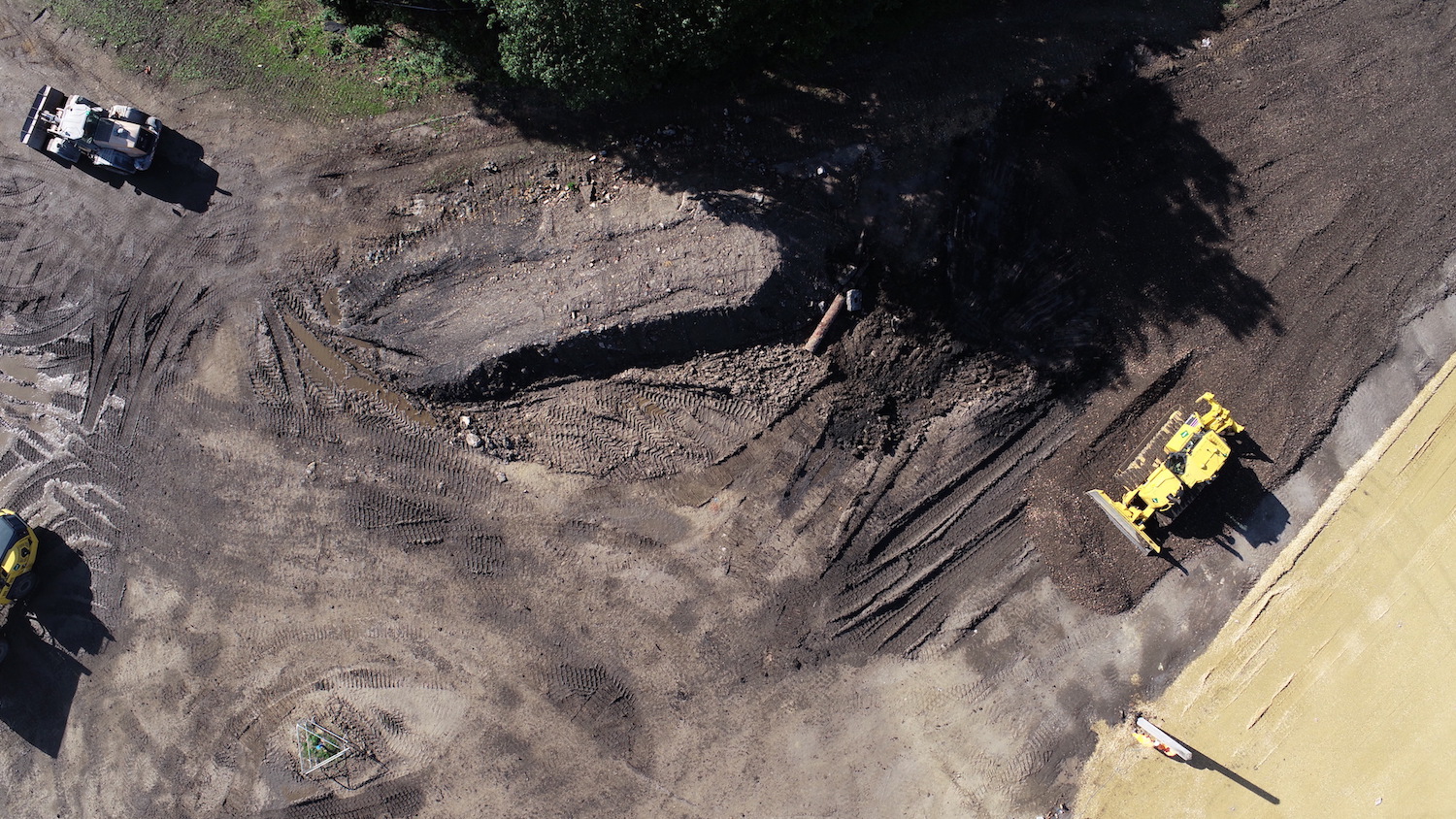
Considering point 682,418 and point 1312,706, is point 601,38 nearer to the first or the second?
point 682,418

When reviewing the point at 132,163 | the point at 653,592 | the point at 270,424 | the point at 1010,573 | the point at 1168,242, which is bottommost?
the point at 270,424

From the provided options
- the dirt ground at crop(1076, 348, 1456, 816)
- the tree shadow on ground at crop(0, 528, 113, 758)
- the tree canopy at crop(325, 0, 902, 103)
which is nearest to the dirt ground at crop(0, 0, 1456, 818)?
the tree shadow on ground at crop(0, 528, 113, 758)

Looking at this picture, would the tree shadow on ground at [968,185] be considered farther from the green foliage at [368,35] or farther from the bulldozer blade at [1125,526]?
the green foliage at [368,35]

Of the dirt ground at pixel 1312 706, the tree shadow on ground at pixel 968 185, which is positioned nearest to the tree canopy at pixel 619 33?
the tree shadow on ground at pixel 968 185

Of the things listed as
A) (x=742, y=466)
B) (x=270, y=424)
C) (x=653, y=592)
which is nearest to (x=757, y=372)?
(x=742, y=466)

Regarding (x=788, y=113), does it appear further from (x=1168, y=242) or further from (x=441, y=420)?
(x=441, y=420)
